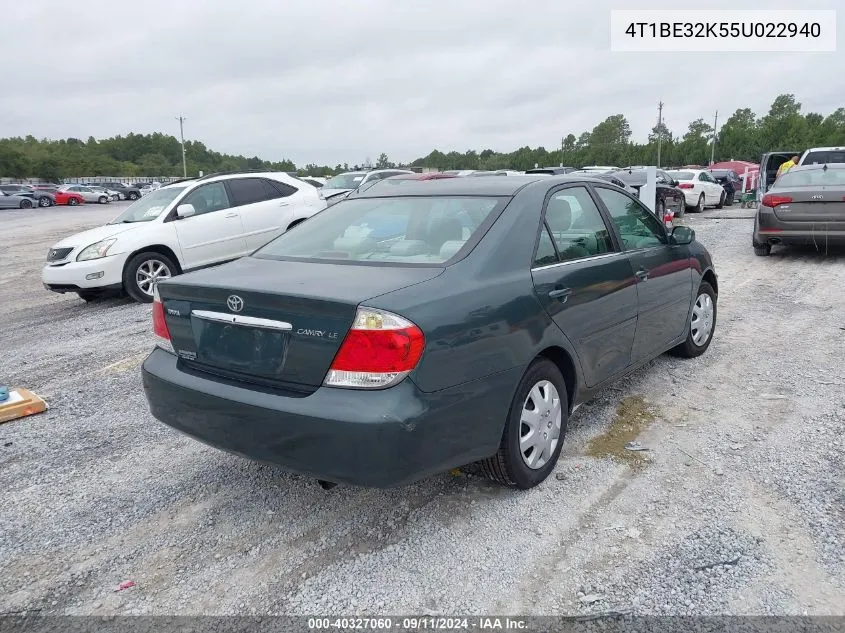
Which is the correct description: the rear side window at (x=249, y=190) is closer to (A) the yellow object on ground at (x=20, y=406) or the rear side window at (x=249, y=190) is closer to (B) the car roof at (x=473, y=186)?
(A) the yellow object on ground at (x=20, y=406)

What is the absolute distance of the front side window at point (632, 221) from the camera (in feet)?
14.1

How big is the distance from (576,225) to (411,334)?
1696mm

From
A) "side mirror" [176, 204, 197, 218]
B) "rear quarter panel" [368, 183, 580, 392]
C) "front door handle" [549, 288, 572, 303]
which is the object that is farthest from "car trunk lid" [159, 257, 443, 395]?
"side mirror" [176, 204, 197, 218]

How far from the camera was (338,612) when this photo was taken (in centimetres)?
254

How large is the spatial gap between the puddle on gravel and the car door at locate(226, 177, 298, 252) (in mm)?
6358

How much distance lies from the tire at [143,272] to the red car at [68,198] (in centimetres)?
4171

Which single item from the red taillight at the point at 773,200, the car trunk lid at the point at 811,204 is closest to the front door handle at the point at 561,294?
the car trunk lid at the point at 811,204

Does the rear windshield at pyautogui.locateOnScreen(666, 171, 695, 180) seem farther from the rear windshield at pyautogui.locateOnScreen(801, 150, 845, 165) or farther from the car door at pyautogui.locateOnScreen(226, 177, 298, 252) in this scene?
the car door at pyautogui.locateOnScreen(226, 177, 298, 252)

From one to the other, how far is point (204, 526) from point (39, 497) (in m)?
→ 1.04

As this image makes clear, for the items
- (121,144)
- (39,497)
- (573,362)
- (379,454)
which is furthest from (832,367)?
(121,144)

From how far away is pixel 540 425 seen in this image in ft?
11.0

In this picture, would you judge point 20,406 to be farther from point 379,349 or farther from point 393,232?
point 379,349

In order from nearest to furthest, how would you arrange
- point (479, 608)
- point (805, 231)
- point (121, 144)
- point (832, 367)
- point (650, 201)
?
point (479, 608) < point (832, 367) < point (805, 231) < point (650, 201) < point (121, 144)

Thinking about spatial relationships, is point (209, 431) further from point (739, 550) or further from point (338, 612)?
point (739, 550)
